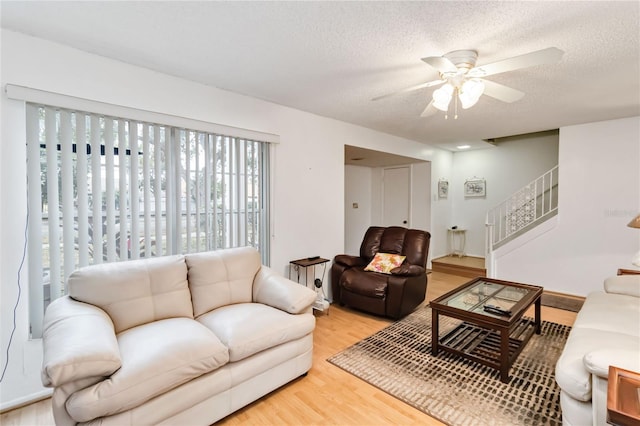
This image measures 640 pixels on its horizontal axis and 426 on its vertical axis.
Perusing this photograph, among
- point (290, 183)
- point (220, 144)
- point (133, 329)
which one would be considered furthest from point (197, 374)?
point (290, 183)

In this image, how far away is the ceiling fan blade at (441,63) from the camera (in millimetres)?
1815

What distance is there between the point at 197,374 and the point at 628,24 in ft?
10.3

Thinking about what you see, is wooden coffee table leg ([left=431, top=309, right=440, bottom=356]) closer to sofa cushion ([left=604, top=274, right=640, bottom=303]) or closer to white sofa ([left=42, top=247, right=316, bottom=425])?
white sofa ([left=42, top=247, right=316, bottom=425])

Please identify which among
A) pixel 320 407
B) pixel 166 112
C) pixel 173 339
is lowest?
pixel 320 407

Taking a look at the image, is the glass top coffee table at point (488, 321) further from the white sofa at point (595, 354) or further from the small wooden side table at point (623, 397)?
the small wooden side table at point (623, 397)

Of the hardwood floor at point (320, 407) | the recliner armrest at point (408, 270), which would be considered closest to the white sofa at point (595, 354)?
the hardwood floor at point (320, 407)

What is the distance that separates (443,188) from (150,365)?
5.83 m

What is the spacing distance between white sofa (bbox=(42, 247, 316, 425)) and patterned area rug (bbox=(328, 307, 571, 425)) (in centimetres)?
62

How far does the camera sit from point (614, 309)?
233 cm

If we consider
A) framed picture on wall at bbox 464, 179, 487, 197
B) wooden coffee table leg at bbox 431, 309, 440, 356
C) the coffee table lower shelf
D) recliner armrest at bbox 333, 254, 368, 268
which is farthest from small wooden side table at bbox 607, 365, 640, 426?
framed picture on wall at bbox 464, 179, 487, 197

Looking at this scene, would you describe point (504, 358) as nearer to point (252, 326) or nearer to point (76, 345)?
point (252, 326)

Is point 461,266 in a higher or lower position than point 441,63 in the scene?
lower

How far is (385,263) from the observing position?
3689 mm

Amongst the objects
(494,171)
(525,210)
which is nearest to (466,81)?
(525,210)
